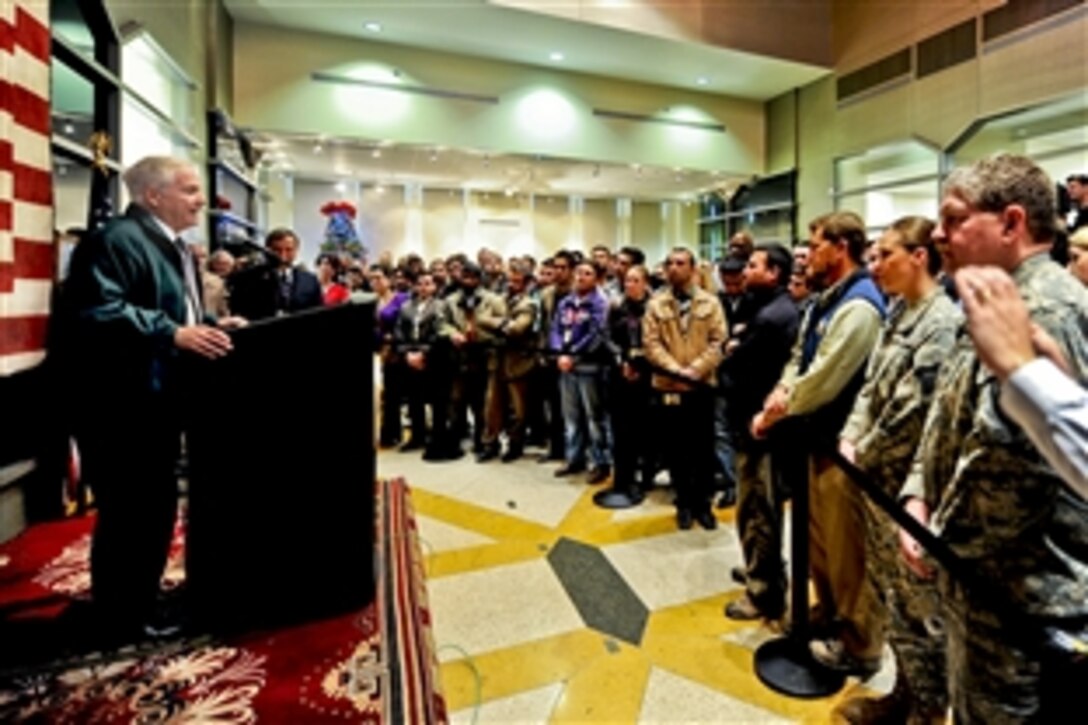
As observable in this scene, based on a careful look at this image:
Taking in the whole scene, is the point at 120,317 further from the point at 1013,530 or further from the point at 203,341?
the point at 1013,530

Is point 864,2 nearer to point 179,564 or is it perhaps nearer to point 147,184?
point 147,184

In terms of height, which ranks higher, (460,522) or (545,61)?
(545,61)

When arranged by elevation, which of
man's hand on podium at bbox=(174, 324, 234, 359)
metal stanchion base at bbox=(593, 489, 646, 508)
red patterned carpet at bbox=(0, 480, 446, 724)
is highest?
man's hand on podium at bbox=(174, 324, 234, 359)

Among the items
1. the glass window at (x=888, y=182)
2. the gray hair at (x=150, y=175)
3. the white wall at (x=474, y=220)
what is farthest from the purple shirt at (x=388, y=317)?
the glass window at (x=888, y=182)

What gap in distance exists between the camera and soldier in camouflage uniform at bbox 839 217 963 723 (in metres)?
1.52

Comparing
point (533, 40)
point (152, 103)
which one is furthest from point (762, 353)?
point (533, 40)

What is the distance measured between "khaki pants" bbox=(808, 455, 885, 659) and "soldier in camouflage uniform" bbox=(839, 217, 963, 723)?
0.67 feet

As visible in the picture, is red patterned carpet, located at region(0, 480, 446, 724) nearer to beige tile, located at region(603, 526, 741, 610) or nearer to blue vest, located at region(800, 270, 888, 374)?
beige tile, located at region(603, 526, 741, 610)

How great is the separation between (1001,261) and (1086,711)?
2.52 feet

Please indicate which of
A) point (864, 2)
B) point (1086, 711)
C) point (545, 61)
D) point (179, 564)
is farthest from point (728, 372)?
point (864, 2)

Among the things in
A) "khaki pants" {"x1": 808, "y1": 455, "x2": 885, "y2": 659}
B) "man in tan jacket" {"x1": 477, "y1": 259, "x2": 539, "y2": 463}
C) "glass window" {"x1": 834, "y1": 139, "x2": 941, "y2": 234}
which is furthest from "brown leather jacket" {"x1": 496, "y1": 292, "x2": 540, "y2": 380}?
"glass window" {"x1": 834, "y1": 139, "x2": 941, "y2": 234}

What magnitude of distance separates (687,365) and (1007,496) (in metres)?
2.32

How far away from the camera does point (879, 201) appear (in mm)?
8906

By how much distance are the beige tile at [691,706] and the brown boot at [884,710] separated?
0.20 m
